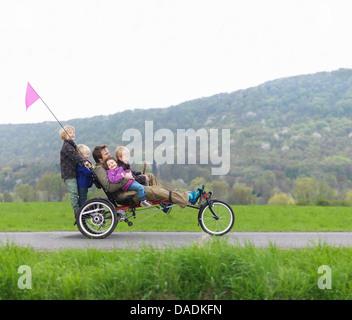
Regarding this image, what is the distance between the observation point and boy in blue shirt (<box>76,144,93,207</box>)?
7629 millimetres

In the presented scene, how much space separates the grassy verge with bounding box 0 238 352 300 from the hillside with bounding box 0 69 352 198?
51463 mm

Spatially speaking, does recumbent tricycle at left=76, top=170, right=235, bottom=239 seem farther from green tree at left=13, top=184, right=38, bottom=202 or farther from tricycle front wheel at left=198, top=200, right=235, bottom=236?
green tree at left=13, top=184, right=38, bottom=202

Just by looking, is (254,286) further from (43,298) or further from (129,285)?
(43,298)

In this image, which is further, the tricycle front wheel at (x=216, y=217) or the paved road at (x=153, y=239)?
the tricycle front wheel at (x=216, y=217)

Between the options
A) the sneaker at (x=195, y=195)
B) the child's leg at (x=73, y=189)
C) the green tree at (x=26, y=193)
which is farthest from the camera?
the green tree at (x=26, y=193)

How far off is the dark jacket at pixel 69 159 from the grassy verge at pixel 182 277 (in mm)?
2684

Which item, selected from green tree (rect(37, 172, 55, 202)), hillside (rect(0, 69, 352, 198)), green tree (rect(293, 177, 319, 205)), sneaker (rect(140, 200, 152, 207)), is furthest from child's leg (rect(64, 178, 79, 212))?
green tree (rect(293, 177, 319, 205))

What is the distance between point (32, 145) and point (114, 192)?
8123cm

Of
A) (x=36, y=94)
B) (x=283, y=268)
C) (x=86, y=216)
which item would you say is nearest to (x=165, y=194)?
(x=86, y=216)

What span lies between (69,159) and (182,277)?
384cm

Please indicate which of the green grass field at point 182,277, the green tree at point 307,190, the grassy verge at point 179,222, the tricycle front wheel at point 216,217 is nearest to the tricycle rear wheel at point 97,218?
the grassy verge at point 179,222

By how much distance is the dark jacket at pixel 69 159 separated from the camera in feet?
24.2

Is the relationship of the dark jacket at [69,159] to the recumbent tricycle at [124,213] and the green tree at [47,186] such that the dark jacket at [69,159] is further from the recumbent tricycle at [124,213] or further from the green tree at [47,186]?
the green tree at [47,186]

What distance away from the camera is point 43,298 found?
423 centimetres
